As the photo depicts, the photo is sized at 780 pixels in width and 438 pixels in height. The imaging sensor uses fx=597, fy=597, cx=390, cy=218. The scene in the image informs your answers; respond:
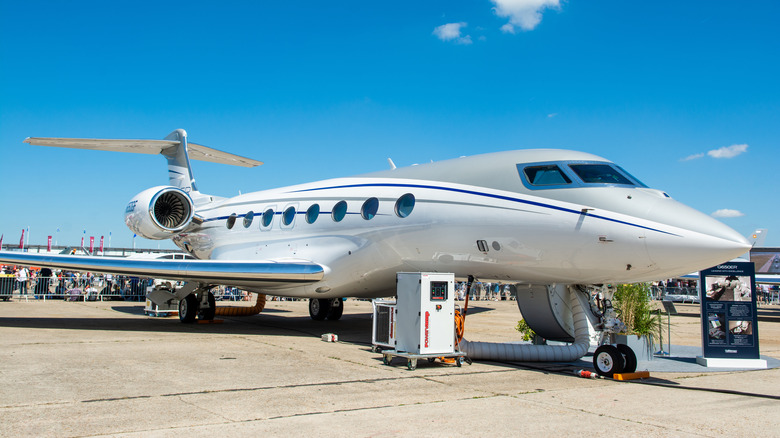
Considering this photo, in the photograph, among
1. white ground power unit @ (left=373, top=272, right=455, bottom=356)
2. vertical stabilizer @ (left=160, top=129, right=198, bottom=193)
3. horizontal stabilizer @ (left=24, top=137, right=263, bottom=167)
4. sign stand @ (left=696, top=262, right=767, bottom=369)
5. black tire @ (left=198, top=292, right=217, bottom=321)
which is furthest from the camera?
vertical stabilizer @ (left=160, top=129, right=198, bottom=193)

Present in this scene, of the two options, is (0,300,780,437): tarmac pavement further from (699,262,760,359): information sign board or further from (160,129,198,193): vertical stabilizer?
(160,129,198,193): vertical stabilizer

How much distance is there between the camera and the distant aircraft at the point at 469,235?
803 centimetres

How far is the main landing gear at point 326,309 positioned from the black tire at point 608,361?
388 inches

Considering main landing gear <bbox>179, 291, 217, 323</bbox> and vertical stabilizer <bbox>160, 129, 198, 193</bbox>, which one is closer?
main landing gear <bbox>179, 291, 217, 323</bbox>

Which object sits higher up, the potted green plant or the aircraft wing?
the aircraft wing

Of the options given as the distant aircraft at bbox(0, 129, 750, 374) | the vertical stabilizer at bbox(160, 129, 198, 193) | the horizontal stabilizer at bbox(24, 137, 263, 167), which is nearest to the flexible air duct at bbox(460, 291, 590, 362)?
the distant aircraft at bbox(0, 129, 750, 374)

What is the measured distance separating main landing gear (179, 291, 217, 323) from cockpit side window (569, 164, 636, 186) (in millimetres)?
10197

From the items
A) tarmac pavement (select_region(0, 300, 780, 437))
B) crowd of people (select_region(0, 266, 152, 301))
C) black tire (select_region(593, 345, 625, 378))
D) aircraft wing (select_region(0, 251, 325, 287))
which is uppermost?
aircraft wing (select_region(0, 251, 325, 287))

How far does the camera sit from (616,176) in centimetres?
876

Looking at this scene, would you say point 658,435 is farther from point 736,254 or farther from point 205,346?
point 205,346

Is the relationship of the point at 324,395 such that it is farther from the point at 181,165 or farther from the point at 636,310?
the point at 181,165

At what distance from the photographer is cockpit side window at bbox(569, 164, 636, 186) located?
867cm

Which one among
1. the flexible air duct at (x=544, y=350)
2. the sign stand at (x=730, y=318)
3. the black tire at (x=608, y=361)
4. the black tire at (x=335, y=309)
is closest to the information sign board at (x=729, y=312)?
the sign stand at (x=730, y=318)

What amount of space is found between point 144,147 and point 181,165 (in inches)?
47.9
